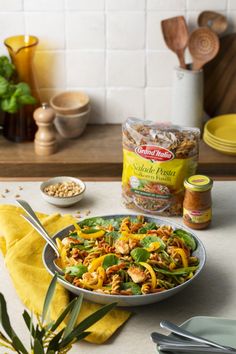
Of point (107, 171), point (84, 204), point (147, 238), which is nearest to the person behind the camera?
point (147, 238)

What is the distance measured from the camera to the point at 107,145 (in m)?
2.74

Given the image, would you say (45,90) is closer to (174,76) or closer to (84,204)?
(174,76)

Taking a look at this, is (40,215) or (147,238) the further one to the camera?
(40,215)

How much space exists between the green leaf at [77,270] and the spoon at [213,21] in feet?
4.38

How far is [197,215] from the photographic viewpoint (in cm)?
207

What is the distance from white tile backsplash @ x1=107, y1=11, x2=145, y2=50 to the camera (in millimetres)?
2770

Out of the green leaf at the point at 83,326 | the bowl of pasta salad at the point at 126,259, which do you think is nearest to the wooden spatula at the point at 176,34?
the bowl of pasta salad at the point at 126,259

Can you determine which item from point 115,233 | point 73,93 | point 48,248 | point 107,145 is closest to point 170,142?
point 115,233

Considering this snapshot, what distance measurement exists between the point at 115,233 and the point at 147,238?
9cm

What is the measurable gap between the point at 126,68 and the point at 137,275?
1307mm

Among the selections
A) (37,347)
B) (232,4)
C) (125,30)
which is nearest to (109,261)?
(37,347)

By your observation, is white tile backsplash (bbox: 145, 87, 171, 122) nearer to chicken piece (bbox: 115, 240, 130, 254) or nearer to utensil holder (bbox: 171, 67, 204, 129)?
utensil holder (bbox: 171, 67, 204, 129)

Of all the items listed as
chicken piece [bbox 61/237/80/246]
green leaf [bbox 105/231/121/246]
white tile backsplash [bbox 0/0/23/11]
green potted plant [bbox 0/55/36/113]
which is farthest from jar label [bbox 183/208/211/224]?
white tile backsplash [bbox 0/0/23/11]

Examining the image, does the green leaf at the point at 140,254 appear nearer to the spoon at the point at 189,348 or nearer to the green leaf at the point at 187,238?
the green leaf at the point at 187,238
